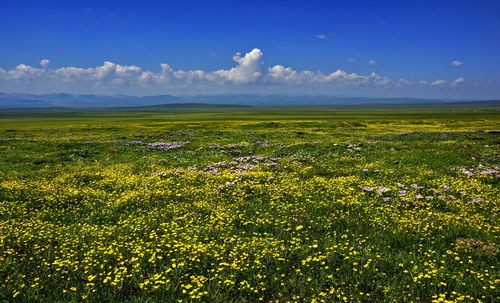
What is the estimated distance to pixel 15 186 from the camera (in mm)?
→ 13578

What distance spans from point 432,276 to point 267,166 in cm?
1190

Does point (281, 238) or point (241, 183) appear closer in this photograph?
point (281, 238)

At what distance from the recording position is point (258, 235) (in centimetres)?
833

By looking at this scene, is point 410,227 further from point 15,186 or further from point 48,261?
point 15,186

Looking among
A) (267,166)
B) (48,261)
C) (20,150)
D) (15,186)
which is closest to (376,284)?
(48,261)

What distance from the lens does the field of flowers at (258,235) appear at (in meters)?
5.83

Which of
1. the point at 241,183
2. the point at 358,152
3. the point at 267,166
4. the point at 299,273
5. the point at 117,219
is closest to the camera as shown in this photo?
the point at 299,273

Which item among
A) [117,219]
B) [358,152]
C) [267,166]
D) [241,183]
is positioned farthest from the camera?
[358,152]

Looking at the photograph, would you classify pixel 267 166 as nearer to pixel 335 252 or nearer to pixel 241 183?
pixel 241 183

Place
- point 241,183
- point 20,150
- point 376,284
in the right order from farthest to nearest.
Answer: point 20,150
point 241,183
point 376,284

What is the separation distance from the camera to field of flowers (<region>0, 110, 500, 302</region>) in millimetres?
5832

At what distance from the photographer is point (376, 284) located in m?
5.82

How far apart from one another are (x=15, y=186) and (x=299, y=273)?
14466mm

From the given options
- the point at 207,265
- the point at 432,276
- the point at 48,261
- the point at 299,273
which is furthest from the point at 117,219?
the point at 432,276
